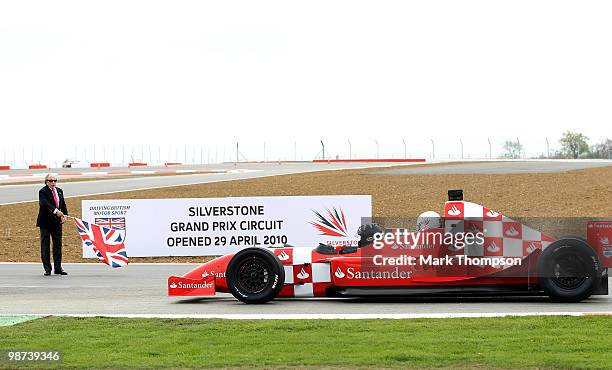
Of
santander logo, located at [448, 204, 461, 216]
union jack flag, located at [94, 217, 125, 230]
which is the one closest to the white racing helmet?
santander logo, located at [448, 204, 461, 216]

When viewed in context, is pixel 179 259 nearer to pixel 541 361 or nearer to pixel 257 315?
pixel 257 315

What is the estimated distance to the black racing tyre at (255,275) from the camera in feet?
36.3

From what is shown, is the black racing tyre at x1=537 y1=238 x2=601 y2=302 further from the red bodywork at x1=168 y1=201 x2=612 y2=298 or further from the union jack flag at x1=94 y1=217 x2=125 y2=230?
the union jack flag at x1=94 y1=217 x2=125 y2=230

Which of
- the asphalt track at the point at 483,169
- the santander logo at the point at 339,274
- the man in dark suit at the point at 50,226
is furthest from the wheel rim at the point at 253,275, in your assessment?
the asphalt track at the point at 483,169

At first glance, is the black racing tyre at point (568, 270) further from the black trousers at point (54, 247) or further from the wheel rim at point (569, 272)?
the black trousers at point (54, 247)

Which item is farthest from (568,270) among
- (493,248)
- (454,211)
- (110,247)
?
(110,247)

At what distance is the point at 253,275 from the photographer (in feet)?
36.9

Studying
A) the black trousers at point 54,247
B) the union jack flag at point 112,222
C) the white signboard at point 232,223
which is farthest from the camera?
the union jack flag at point 112,222

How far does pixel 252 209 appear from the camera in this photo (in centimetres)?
1927

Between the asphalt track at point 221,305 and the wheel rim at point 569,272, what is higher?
the wheel rim at point 569,272

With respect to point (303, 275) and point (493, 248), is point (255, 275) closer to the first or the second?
point (303, 275)

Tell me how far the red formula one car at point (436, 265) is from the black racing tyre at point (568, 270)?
11 mm

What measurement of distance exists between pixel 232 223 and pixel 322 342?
36.8ft

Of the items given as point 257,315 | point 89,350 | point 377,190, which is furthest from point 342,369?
point 377,190
